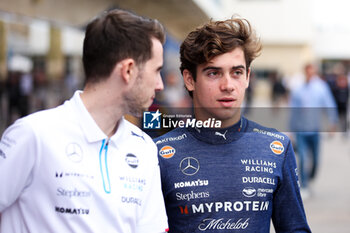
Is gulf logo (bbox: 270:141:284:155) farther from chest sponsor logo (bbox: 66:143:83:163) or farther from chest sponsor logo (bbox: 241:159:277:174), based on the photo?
chest sponsor logo (bbox: 66:143:83:163)

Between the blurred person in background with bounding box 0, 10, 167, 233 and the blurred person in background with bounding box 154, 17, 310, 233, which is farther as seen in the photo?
the blurred person in background with bounding box 154, 17, 310, 233

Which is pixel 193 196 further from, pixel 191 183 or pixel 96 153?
pixel 96 153

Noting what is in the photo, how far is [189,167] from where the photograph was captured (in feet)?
7.89

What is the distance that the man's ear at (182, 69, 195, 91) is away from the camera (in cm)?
257

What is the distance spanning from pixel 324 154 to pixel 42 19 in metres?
7.71

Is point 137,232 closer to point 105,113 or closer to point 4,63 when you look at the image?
point 105,113

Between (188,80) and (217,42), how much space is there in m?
0.28

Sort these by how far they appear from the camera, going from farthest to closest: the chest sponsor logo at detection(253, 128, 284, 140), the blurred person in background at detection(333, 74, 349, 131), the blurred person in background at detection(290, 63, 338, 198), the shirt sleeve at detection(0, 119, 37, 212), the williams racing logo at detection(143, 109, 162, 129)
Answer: the blurred person in background at detection(333, 74, 349, 131), the blurred person in background at detection(290, 63, 338, 198), the williams racing logo at detection(143, 109, 162, 129), the chest sponsor logo at detection(253, 128, 284, 140), the shirt sleeve at detection(0, 119, 37, 212)

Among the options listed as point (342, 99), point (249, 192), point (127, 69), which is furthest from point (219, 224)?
point (342, 99)

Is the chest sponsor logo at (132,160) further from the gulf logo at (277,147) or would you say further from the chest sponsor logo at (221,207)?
the gulf logo at (277,147)

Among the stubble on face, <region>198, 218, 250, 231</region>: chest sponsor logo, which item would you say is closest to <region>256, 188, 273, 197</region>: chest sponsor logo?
<region>198, 218, 250, 231</region>: chest sponsor logo

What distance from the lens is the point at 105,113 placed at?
2.07 m

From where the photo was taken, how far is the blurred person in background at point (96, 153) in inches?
74.7

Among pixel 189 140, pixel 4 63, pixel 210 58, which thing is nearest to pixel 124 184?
pixel 189 140
